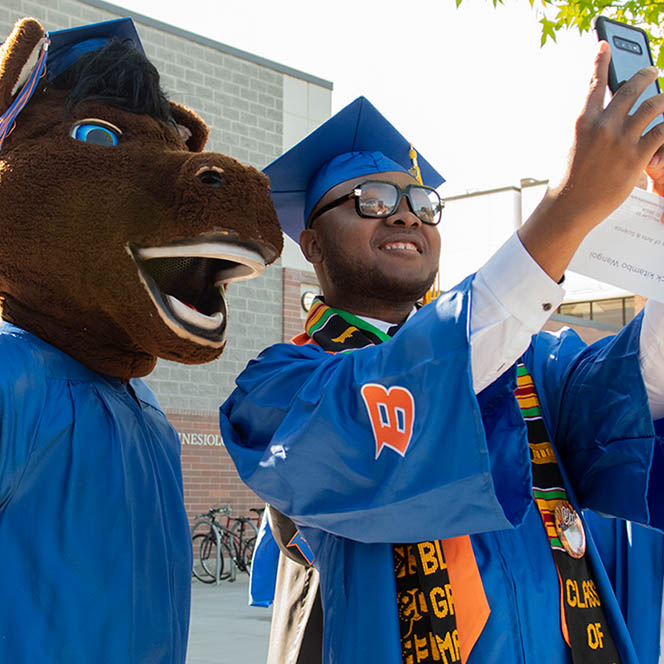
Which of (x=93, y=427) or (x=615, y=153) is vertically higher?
(x=615, y=153)

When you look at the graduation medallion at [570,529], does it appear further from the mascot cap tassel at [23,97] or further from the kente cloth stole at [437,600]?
the mascot cap tassel at [23,97]

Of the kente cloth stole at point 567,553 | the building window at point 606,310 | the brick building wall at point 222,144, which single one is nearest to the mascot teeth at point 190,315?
the kente cloth stole at point 567,553

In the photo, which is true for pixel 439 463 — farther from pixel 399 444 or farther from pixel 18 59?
pixel 18 59

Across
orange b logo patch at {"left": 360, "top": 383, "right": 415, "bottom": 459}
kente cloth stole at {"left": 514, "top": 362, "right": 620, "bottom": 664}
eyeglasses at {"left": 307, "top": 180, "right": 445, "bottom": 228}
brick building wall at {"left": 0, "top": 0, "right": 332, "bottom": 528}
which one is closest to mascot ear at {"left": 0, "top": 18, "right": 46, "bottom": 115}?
eyeglasses at {"left": 307, "top": 180, "right": 445, "bottom": 228}

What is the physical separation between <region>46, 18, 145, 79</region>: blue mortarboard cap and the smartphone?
1217mm

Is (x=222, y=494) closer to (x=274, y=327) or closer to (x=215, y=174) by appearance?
(x=274, y=327)

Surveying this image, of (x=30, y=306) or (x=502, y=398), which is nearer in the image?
(x=502, y=398)

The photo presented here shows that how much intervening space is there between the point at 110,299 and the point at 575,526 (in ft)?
3.89

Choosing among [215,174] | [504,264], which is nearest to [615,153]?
[504,264]

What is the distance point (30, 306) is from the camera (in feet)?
7.18

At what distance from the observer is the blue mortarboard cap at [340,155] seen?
2564 millimetres

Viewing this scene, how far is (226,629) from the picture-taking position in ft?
27.3

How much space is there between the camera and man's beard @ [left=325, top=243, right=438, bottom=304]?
235cm

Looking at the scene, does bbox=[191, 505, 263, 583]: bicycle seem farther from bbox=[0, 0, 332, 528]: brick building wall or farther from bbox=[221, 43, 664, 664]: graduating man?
bbox=[221, 43, 664, 664]: graduating man
